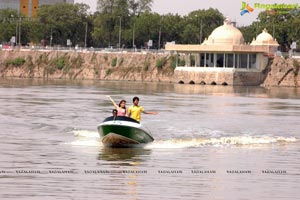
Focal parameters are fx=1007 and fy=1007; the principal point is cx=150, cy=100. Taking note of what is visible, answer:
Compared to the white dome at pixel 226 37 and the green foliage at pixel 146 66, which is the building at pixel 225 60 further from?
the green foliage at pixel 146 66

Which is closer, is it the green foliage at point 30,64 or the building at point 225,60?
the building at point 225,60

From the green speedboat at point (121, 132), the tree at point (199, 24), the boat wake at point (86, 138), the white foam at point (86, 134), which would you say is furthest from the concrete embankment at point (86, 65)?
the green speedboat at point (121, 132)

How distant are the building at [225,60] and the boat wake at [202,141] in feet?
280

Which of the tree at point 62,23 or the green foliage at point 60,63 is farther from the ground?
the tree at point 62,23

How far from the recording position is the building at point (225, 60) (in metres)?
129

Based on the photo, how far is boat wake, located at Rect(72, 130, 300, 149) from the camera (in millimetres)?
37344

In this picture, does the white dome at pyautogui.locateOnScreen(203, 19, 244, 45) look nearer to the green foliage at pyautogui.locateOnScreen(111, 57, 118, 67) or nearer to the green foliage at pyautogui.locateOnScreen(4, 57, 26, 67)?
the green foliage at pyautogui.locateOnScreen(111, 57, 118, 67)

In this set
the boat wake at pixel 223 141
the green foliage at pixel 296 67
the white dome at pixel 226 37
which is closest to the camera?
the boat wake at pixel 223 141

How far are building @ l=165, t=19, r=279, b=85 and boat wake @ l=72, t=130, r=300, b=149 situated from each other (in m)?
85.2

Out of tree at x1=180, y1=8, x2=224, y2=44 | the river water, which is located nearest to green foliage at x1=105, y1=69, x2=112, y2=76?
tree at x1=180, y1=8, x2=224, y2=44

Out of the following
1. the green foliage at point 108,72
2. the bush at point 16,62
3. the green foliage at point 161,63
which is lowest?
the green foliage at point 108,72

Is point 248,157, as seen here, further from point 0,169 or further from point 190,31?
point 190,31

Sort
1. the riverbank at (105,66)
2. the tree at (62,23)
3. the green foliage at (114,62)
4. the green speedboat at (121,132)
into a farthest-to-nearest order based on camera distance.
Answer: the tree at (62,23)
the green foliage at (114,62)
the riverbank at (105,66)
the green speedboat at (121,132)

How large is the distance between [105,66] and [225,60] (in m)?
22.5
